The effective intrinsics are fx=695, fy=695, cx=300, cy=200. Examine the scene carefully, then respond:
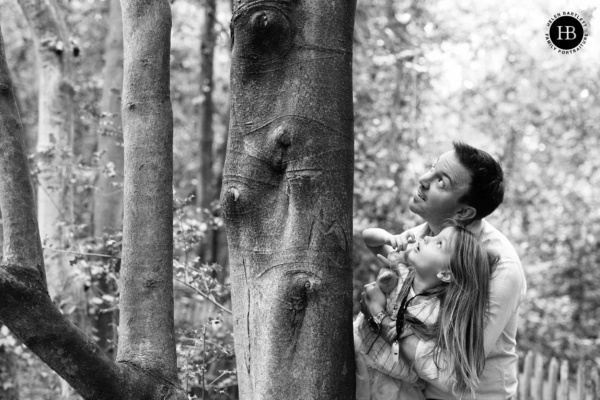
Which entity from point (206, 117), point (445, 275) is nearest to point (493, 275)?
point (445, 275)

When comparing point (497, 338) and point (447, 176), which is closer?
point (497, 338)

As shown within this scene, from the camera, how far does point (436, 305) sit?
8.56 ft

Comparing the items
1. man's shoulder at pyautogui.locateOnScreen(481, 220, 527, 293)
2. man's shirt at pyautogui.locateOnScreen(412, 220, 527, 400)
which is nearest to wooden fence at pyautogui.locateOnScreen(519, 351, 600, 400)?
man's shirt at pyautogui.locateOnScreen(412, 220, 527, 400)

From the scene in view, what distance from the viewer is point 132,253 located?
2.49 meters

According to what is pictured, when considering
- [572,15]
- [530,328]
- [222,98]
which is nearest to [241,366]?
[572,15]

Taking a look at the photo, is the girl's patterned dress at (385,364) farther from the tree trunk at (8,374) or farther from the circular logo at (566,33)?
the circular logo at (566,33)

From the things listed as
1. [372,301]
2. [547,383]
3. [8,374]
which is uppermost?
[372,301]

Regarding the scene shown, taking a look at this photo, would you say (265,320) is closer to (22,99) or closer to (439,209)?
(439,209)

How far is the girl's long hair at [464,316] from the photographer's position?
2.44 metres

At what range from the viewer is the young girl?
2465 mm

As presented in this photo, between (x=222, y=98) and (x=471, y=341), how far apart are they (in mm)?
12255

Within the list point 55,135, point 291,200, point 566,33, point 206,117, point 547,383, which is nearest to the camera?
point 291,200

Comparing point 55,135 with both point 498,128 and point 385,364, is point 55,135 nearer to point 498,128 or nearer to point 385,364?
point 385,364

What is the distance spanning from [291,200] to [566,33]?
552 cm
